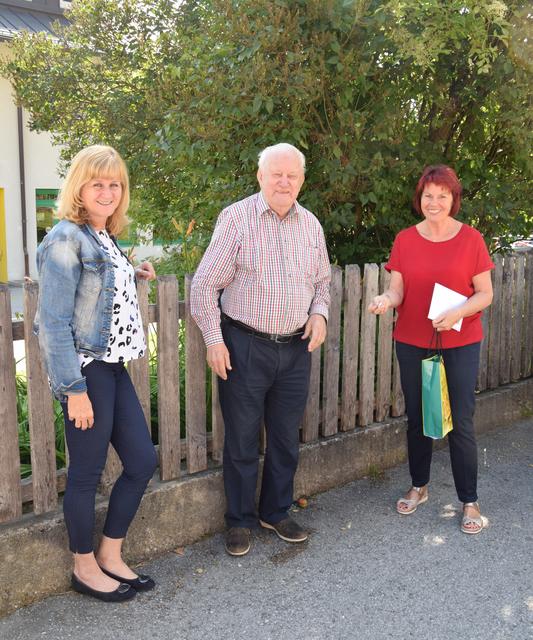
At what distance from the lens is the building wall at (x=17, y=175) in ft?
51.1

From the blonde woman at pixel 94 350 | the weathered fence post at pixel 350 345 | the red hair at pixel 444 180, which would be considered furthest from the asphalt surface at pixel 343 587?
the red hair at pixel 444 180

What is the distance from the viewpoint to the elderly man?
3227 mm

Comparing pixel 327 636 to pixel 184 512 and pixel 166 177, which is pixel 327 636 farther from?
pixel 166 177

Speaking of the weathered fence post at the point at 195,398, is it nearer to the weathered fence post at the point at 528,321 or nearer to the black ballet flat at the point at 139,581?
the black ballet flat at the point at 139,581

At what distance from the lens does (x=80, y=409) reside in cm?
263

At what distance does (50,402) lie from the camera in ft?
9.97

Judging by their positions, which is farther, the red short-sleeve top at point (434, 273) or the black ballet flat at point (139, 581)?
the red short-sleeve top at point (434, 273)

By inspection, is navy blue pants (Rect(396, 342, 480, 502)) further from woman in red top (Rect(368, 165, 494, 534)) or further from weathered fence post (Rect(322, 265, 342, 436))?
weathered fence post (Rect(322, 265, 342, 436))

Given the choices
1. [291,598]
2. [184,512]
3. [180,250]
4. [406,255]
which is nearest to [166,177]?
[180,250]

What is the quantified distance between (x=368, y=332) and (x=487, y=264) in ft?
3.31

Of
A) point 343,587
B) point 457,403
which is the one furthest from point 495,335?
point 343,587

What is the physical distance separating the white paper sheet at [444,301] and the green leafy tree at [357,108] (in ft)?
3.24

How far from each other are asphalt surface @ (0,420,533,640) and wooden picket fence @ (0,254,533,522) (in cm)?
47

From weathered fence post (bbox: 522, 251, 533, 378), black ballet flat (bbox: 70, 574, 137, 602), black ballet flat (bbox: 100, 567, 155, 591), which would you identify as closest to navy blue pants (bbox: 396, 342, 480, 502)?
black ballet flat (bbox: 100, 567, 155, 591)
